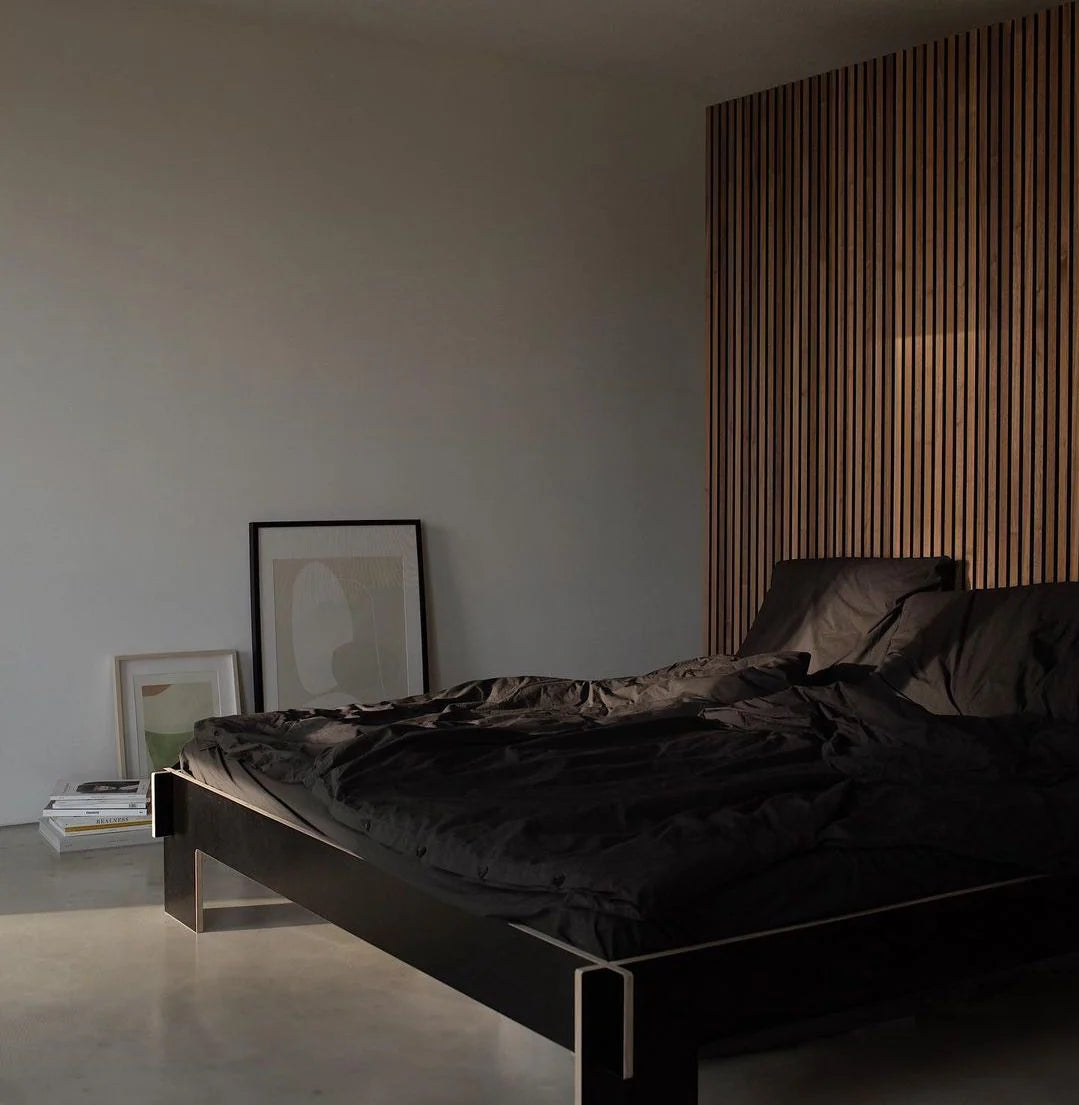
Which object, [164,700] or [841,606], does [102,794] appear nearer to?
[164,700]

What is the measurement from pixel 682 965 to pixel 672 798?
23.6 inches

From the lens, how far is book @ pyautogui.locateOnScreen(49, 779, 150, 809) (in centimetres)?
488

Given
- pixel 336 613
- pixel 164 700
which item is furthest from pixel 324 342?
pixel 164 700

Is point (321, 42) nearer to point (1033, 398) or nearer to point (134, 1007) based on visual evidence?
point (1033, 398)

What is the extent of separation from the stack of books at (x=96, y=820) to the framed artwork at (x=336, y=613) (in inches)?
28.3

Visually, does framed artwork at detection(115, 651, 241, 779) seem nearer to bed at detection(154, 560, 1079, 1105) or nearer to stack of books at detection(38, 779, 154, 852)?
stack of books at detection(38, 779, 154, 852)

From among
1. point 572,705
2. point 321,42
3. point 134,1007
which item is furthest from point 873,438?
point 134,1007

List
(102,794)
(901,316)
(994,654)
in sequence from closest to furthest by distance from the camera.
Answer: (994,654) < (102,794) < (901,316)

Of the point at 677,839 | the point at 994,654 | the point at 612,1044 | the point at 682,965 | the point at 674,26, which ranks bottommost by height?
the point at 612,1044

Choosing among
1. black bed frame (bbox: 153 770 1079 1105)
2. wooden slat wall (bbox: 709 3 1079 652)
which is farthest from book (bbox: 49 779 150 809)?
wooden slat wall (bbox: 709 3 1079 652)

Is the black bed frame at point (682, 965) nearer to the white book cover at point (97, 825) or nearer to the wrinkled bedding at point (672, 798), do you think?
the wrinkled bedding at point (672, 798)

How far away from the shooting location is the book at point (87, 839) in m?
4.77

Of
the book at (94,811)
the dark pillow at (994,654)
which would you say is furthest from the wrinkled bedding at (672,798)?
the book at (94,811)

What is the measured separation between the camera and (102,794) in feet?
16.2
